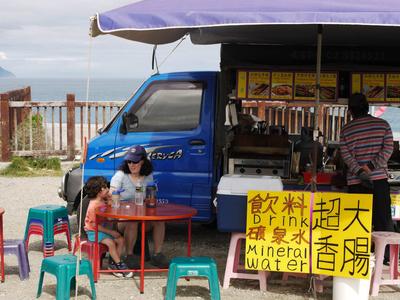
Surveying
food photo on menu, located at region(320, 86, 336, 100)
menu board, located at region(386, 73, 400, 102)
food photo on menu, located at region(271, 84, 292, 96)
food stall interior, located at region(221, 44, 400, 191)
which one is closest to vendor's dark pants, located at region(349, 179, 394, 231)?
food stall interior, located at region(221, 44, 400, 191)

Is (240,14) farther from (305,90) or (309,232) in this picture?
(305,90)

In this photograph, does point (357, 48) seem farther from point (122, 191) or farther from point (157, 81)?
point (122, 191)

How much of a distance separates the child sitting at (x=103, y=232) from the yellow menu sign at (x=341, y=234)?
1.88m

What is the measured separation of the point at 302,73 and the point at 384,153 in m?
1.32

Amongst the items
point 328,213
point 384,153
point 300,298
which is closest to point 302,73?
point 384,153

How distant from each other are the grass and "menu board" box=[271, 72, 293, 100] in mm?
7076

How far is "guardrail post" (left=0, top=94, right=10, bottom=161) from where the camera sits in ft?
45.0

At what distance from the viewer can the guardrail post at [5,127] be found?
13711 millimetres

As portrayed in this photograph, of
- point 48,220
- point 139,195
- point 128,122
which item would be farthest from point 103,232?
point 128,122

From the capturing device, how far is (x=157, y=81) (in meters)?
7.61

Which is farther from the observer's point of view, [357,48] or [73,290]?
[357,48]

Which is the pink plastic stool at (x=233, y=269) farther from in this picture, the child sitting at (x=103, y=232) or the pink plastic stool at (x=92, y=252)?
the pink plastic stool at (x=92, y=252)

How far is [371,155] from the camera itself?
632cm

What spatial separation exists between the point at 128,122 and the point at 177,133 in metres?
0.56
